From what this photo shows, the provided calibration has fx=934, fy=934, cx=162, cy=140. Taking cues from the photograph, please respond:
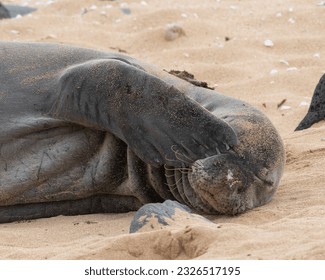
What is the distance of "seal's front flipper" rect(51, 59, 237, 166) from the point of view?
4.27 metres

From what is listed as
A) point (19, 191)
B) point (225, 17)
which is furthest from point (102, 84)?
point (225, 17)

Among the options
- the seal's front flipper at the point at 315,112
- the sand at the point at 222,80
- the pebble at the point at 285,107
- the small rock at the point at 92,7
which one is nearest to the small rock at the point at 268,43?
the sand at the point at 222,80

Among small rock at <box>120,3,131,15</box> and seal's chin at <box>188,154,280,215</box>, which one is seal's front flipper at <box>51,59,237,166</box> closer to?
seal's chin at <box>188,154,280,215</box>

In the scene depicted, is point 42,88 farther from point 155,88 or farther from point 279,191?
point 279,191

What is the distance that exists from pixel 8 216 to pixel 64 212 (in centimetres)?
29

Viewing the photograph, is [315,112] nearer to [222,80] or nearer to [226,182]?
[222,80]

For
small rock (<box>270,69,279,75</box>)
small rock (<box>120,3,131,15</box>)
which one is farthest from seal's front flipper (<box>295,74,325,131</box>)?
small rock (<box>120,3,131,15</box>)

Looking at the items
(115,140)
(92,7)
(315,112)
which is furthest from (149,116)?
(92,7)

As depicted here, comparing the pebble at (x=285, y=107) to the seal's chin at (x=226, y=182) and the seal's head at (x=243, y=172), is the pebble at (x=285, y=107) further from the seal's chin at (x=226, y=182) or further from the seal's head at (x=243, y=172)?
the seal's chin at (x=226, y=182)

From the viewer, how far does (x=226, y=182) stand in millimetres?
4273

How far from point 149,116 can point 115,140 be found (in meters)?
0.36

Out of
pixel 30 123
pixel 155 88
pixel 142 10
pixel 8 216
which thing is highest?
pixel 155 88

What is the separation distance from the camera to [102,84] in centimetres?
446
